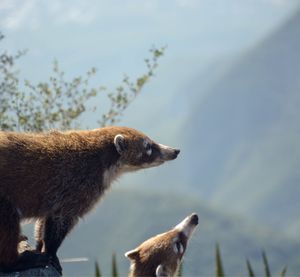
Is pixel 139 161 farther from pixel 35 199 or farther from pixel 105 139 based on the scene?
pixel 35 199

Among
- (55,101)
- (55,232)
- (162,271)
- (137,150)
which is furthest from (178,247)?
(55,101)

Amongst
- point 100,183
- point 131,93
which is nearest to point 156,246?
point 100,183

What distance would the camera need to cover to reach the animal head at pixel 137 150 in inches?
366

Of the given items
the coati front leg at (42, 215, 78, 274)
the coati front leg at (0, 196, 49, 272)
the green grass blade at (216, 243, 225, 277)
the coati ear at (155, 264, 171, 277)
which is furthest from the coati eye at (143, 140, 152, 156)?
the green grass blade at (216, 243, 225, 277)

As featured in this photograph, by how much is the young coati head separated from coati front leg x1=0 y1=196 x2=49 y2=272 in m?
1.09

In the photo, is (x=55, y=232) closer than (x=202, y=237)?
Yes

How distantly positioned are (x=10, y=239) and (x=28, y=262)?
0.37 meters

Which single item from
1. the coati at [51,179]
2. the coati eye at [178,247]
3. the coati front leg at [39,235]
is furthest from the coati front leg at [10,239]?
the coati eye at [178,247]

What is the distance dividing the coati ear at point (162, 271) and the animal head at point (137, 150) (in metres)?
1.57

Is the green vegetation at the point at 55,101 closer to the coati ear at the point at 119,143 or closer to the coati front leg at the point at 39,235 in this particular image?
the coati ear at the point at 119,143

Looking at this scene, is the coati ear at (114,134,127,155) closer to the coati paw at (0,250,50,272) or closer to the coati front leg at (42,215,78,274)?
the coati front leg at (42,215,78,274)

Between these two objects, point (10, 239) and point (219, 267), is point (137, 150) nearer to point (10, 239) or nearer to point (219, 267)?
point (10, 239)

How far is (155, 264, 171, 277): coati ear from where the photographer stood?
26.1 ft

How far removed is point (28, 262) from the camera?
8.08 m
